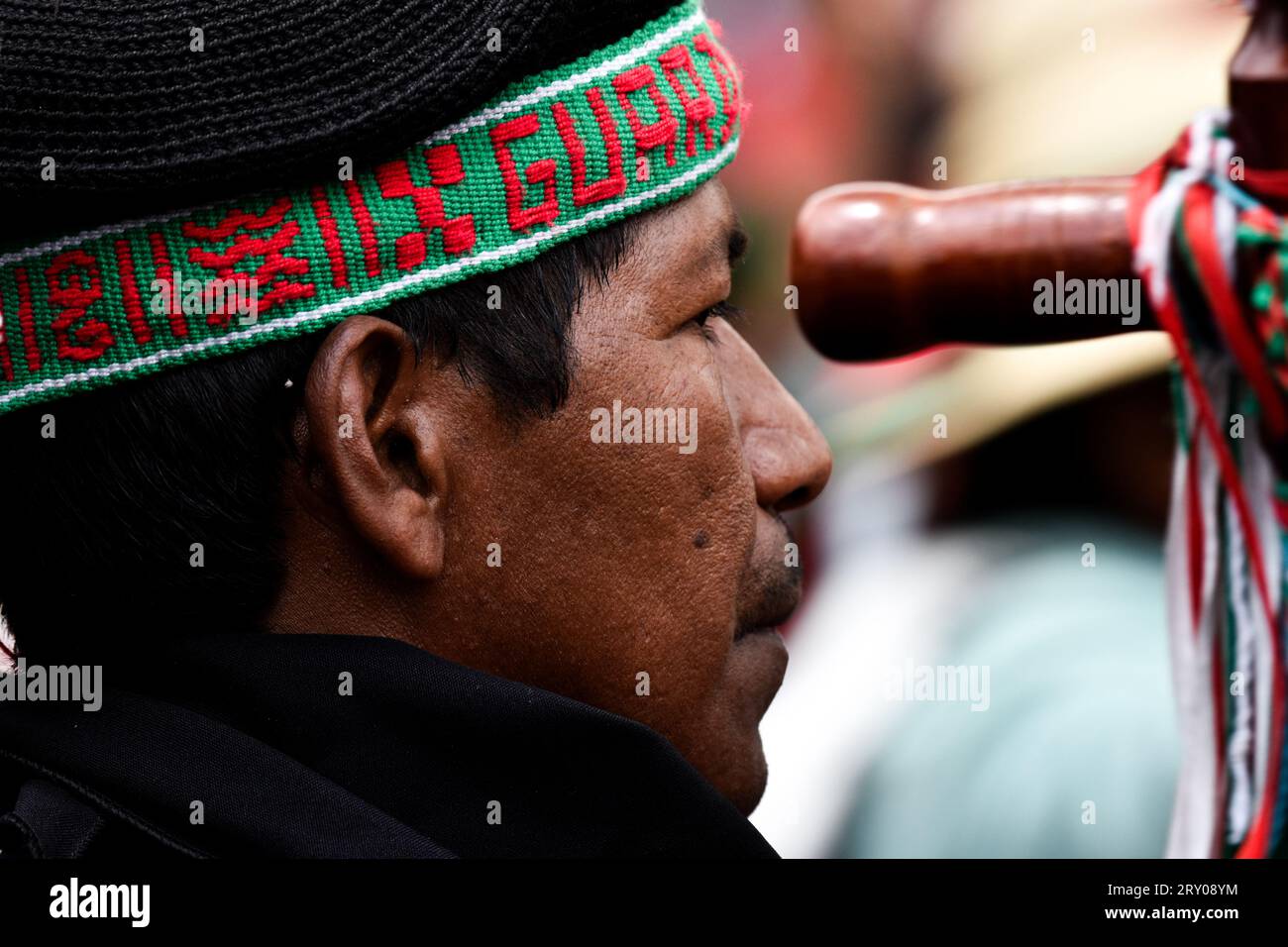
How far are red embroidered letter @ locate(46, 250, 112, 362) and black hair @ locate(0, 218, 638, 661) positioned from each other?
5 cm

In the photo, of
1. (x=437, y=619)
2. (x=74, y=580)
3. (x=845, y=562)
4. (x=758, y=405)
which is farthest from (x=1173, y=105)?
(x=74, y=580)

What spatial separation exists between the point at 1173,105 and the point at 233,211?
2.20 meters

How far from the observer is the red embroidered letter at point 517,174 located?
4.86 ft

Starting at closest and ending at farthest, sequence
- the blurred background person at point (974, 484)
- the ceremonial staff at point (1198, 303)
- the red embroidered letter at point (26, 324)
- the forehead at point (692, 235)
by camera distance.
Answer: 1. the ceremonial staff at point (1198, 303)
2. the red embroidered letter at point (26, 324)
3. the forehead at point (692, 235)
4. the blurred background person at point (974, 484)

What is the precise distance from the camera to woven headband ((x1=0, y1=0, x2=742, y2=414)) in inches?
56.2

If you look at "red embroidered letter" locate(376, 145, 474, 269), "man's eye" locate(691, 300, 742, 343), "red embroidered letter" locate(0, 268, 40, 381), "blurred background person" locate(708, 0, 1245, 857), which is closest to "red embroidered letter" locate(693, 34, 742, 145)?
"man's eye" locate(691, 300, 742, 343)

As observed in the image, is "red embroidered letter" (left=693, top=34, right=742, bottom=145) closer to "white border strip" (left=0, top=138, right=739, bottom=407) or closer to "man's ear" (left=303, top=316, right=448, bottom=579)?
"white border strip" (left=0, top=138, right=739, bottom=407)

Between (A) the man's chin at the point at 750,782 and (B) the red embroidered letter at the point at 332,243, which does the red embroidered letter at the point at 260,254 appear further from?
(A) the man's chin at the point at 750,782

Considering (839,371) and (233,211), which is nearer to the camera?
(233,211)

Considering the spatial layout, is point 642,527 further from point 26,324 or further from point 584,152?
point 26,324

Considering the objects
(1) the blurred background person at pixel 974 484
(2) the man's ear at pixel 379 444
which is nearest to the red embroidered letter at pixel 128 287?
(2) the man's ear at pixel 379 444

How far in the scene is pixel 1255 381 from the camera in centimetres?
135

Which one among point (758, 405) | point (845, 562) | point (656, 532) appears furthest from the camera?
point (845, 562)
